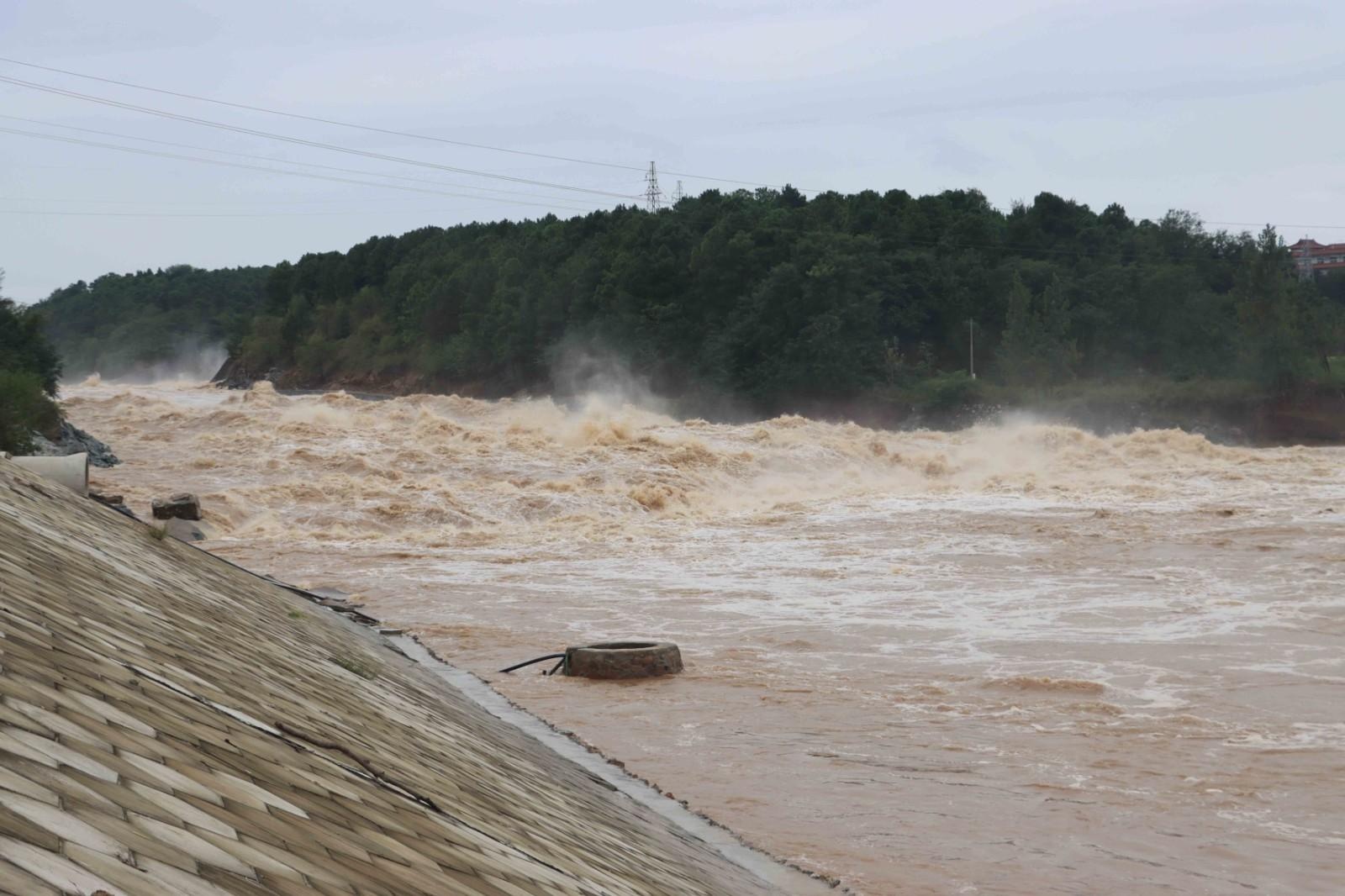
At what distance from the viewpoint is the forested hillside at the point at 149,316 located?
126 metres

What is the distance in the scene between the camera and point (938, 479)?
130ft

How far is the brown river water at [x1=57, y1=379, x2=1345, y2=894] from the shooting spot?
911 cm

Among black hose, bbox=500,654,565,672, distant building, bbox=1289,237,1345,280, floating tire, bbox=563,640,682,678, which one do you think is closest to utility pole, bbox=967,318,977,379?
black hose, bbox=500,654,565,672

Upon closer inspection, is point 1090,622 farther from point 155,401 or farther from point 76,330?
point 76,330

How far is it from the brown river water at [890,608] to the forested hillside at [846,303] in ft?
57.4

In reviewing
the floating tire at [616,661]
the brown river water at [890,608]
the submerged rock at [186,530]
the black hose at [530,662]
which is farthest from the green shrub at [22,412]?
the floating tire at [616,661]

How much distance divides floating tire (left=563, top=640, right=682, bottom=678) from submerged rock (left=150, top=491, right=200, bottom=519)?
13594 mm

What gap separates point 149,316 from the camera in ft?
422

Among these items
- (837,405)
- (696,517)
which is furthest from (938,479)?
(837,405)

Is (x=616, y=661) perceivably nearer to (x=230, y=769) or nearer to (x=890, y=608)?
(x=890, y=608)

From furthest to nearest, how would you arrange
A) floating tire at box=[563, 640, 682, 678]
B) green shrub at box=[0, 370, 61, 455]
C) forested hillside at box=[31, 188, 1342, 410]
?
forested hillside at box=[31, 188, 1342, 410] → green shrub at box=[0, 370, 61, 455] → floating tire at box=[563, 640, 682, 678]

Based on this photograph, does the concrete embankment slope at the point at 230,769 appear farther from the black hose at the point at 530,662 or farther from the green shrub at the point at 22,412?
the green shrub at the point at 22,412

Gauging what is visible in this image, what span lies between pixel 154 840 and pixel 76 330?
144m

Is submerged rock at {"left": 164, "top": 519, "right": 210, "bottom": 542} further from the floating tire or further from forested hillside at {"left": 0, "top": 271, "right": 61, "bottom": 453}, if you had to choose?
the floating tire
